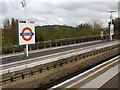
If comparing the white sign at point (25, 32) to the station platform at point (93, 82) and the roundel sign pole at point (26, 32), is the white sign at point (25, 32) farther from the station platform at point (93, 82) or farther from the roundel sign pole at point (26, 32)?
the station platform at point (93, 82)

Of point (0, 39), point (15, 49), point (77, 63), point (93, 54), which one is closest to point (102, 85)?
point (77, 63)

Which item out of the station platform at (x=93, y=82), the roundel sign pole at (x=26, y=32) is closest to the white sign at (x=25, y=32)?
the roundel sign pole at (x=26, y=32)

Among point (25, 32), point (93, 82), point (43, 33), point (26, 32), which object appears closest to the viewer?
point (93, 82)

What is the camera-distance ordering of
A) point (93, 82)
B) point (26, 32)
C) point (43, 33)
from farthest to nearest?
point (43, 33), point (26, 32), point (93, 82)

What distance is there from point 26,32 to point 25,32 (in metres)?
0.24

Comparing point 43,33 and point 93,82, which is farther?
point 43,33

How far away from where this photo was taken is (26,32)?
23.0 metres

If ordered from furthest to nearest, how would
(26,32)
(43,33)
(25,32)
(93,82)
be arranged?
(43,33), (26,32), (25,32), (93,82)

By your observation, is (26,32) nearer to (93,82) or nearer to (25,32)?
(25,32)

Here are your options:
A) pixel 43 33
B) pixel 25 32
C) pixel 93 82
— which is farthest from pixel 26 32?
pixel 43 33

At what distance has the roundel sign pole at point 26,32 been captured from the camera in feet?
73.1

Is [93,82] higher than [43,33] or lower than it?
lower

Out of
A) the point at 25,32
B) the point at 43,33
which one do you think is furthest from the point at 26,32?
the point at 43,33

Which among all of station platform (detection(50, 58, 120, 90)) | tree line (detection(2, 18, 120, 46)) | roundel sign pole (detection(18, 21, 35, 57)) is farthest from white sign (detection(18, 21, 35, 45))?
station platform (detection(50, 58, 120, 90))
